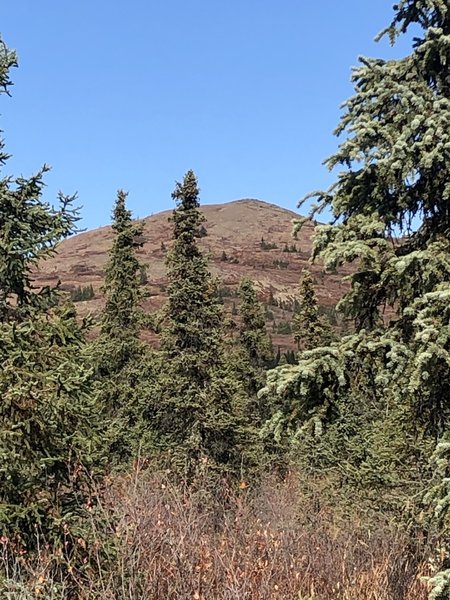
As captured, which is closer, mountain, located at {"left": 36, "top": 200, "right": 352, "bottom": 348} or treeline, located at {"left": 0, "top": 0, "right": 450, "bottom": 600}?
treeline, located at {"left": 0, "top": 0, "right": 450, "bottom": 600}

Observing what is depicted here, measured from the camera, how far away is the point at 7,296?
26.3 ft

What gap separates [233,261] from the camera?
121812mm

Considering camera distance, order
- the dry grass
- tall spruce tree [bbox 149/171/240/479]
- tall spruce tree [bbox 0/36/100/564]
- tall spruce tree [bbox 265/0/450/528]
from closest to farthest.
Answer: tall spruce tree [bbox 265/0/450/528]
the dry grass
tall spruce tree [bbox 0/36/100/564]
tall spruce tree [bbox 149/171/240/479]

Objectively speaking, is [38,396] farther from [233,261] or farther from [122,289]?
[233,261]

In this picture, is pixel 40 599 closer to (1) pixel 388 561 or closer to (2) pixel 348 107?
(1) pixel 388 561

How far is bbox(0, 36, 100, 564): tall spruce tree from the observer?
23.0 feet

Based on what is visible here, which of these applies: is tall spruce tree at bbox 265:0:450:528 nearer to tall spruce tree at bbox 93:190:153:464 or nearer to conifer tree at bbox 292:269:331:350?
tall spruce tree at bbox 93:190:153:464

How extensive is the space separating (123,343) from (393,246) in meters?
19.6

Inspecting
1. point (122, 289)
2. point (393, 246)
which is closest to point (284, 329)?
point (122, 289)

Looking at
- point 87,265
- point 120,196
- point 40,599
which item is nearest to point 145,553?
point 40,599

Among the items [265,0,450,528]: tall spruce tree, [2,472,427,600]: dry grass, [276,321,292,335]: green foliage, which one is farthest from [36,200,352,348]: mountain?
[265,0,450,528]: tall spruce tree

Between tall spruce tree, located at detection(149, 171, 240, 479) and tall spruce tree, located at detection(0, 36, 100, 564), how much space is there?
13.0 m

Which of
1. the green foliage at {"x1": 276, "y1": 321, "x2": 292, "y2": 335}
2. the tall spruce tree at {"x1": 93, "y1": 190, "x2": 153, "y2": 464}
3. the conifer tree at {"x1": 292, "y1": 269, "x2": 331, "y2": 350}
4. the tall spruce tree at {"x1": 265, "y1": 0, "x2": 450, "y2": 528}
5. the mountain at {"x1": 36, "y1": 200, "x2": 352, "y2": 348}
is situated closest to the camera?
the tall spruce tree at {"x1": 265, "y1": 0, "x2": 450, "y2": 528}

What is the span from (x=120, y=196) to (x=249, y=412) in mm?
12466
